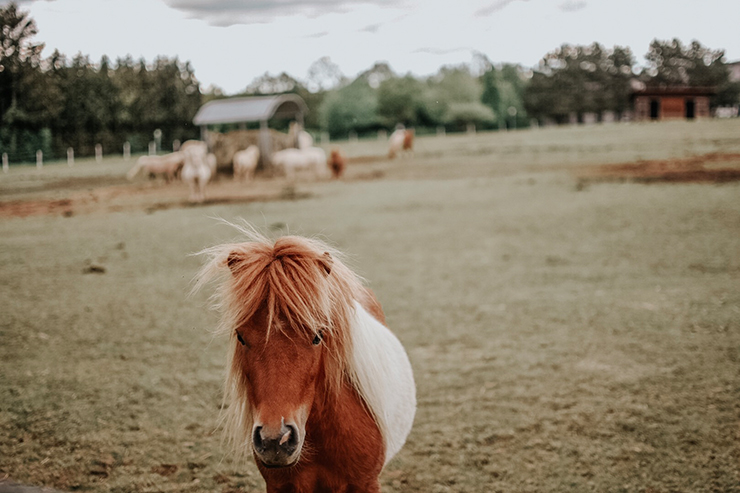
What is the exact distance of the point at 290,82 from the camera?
60.6 meters

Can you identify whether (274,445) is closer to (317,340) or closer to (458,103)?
(317,340)

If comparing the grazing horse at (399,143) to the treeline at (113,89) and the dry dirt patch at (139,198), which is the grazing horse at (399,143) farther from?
the dry dirt patch at (139,198)

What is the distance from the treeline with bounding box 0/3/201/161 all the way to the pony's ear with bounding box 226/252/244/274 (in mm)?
7240

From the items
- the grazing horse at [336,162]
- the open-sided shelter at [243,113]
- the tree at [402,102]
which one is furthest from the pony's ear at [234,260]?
the tree at [402,102]

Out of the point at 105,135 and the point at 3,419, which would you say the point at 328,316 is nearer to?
the point at 3,419

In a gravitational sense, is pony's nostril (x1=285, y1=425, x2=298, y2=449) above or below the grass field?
above

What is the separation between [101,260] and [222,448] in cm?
587

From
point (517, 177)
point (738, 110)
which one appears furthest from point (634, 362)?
point (517, 177)

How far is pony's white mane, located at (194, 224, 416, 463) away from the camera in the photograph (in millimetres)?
1718

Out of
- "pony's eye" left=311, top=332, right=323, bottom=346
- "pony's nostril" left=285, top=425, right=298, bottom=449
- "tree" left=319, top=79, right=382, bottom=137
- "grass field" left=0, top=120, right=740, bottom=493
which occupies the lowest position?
"grass field" left=0, top=120, right=740, bottom=493

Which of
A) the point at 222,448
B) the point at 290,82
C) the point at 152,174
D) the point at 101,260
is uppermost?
the point at 290,82

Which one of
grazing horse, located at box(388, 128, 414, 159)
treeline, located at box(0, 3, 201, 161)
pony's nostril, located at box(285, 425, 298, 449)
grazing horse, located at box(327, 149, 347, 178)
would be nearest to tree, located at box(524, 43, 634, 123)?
grazing horse, located at box(388, 128, 414, 159)

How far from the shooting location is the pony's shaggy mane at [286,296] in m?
1.70

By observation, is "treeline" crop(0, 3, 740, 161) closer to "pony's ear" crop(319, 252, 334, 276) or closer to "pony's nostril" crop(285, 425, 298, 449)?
Result: "pony's ear" crop(319, 252, 334, 276)
